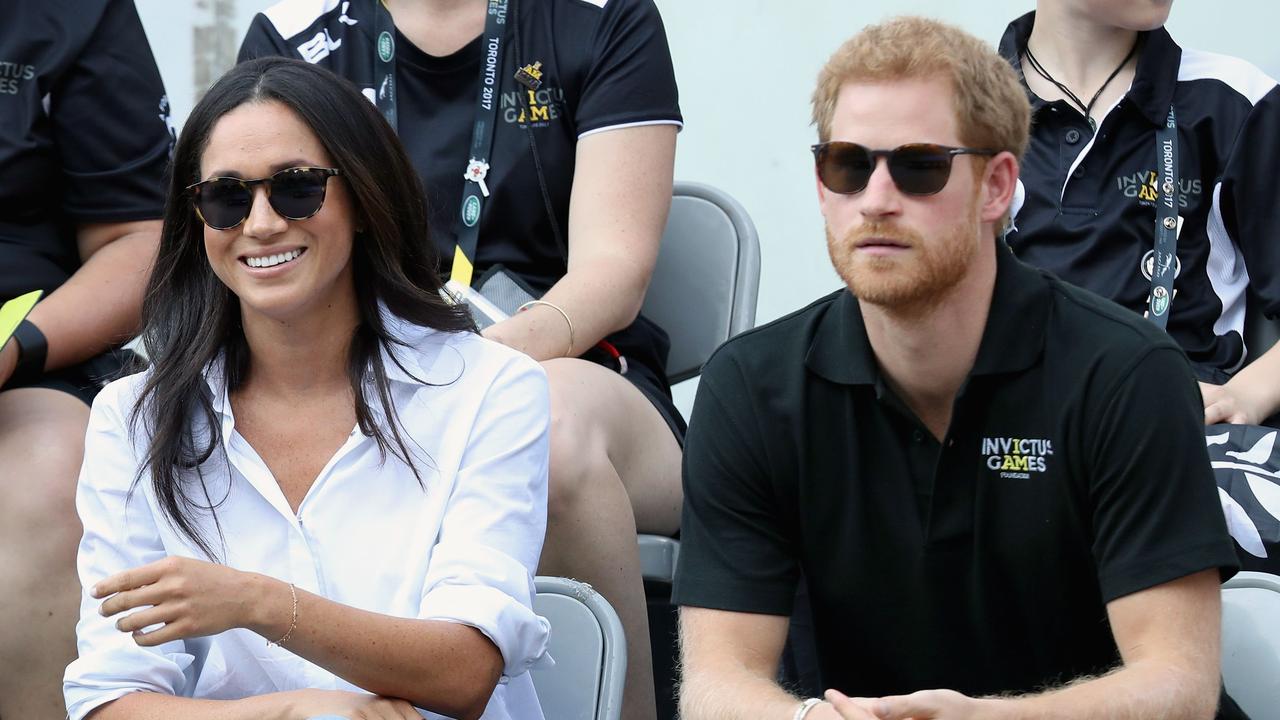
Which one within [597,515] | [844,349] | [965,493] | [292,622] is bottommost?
[597,515]

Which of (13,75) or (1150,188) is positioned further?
(1150,188)

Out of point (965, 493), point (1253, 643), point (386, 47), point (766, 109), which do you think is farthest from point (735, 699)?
point (766, 109)

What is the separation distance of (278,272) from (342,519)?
358 millimetres

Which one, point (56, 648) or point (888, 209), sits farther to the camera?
point (56, 648)

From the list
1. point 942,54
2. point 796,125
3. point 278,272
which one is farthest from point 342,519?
point 796,125

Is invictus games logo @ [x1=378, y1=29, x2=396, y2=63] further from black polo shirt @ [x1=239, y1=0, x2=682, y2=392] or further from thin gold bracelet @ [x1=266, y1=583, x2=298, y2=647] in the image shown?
thin gold bracelet @ [x1=266, y1=583, x2=298, y2=647]

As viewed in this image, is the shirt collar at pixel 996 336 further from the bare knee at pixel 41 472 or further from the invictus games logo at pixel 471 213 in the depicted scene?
the bare knee at pixel 41 472

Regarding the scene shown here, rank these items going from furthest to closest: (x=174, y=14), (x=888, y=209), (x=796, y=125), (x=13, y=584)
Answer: (x=174, y=14) → (x=796, y=125) → (x=13, y=584) → (x=888, y=209)

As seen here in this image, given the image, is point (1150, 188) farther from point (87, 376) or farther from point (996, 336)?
point (87, 376)

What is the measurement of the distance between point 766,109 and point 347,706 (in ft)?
8.78

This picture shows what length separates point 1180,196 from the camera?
10.3ft

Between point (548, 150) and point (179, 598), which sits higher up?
point (548, 150)

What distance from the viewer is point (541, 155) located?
10.1 feet

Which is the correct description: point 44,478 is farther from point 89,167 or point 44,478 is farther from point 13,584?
point 89,167
